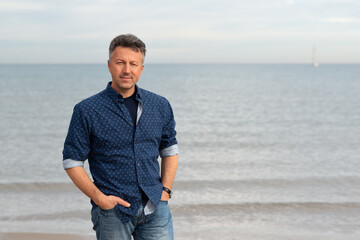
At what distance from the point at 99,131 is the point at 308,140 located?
13.4m

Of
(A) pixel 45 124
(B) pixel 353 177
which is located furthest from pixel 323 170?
(A) pixel 45 124

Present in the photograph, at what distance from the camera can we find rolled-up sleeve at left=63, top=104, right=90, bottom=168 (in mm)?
2459

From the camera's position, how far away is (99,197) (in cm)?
248

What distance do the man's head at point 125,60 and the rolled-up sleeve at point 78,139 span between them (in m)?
0.28

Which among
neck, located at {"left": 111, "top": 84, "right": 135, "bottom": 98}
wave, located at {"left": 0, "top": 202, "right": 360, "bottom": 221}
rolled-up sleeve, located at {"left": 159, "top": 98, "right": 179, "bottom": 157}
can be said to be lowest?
wave, located at {"left": 0, "top": 202, "right": 360, "bottom": 221}

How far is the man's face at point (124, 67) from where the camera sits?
2531mm

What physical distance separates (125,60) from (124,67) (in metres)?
0.04

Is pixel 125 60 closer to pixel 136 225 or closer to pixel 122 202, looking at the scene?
pixel 122 202

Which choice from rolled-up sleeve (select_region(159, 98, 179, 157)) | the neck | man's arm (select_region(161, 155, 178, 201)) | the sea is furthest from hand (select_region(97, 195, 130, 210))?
the sea

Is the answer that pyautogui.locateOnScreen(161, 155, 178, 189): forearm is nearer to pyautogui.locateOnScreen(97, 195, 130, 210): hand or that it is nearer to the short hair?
pyautogui.locateOnScreen(97, 195, 130, 210): hand

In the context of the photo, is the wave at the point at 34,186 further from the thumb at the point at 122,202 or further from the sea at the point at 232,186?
the thumb at the point at 122,202

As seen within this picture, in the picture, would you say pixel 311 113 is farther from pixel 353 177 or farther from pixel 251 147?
pixel 353 177

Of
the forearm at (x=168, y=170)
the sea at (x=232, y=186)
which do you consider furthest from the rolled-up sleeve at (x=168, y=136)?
the sea at (x=232, y=186)

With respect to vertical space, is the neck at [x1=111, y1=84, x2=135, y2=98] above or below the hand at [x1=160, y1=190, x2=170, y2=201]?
above
